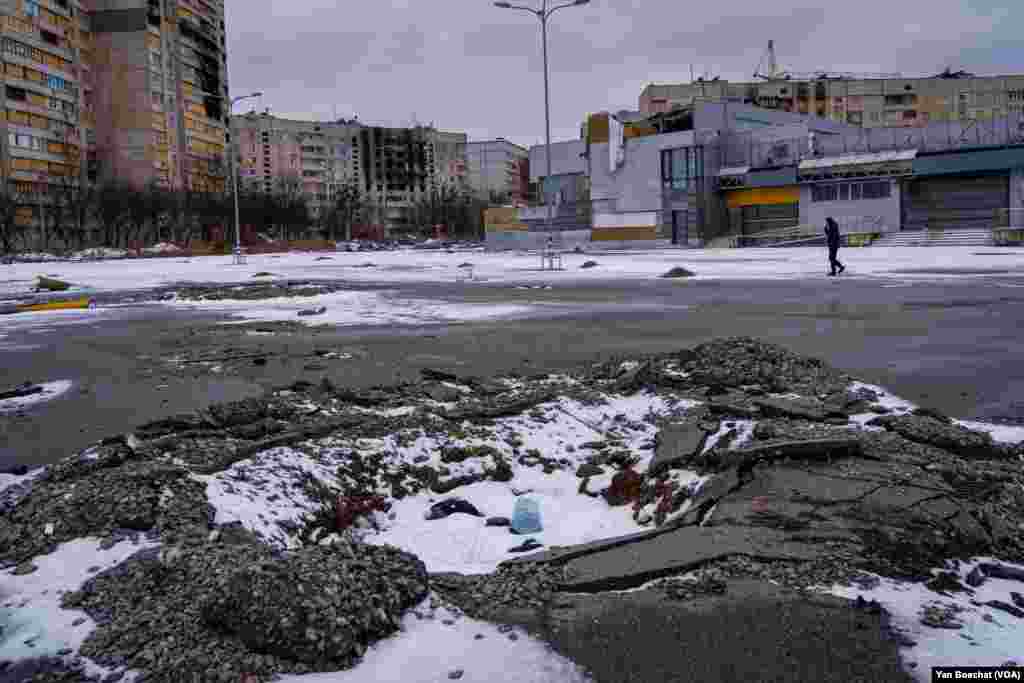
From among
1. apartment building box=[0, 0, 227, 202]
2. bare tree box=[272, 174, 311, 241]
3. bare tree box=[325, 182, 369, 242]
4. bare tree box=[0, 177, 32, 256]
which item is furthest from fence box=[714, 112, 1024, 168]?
bare tree box=[325, 182, 369, 242]

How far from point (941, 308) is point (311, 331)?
1131cm

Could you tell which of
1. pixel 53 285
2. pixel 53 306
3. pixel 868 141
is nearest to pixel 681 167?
pixel 868 141

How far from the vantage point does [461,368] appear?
10391 millimetres

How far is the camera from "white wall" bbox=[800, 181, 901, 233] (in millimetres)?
60438

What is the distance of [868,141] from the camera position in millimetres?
64125

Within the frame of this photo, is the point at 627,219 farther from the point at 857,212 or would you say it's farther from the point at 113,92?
the point at 113,92

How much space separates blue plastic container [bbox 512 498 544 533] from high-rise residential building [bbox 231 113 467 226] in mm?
161727

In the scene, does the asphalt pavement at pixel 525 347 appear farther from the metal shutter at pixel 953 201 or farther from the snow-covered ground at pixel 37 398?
the metal shutter at pixel 953 201

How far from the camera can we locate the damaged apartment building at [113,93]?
319ft

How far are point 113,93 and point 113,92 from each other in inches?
5.0

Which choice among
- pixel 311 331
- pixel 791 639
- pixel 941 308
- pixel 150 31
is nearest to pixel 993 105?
pixel 150 31

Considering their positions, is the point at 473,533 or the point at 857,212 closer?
the point at 473,533

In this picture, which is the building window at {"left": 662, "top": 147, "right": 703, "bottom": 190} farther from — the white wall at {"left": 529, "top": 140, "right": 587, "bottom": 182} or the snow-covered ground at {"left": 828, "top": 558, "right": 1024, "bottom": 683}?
the snow-covered ground at {"left": 828, "top": 558, "right": 1024, "bottom": 683}

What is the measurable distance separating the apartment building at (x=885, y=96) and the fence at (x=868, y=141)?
2005 inches
